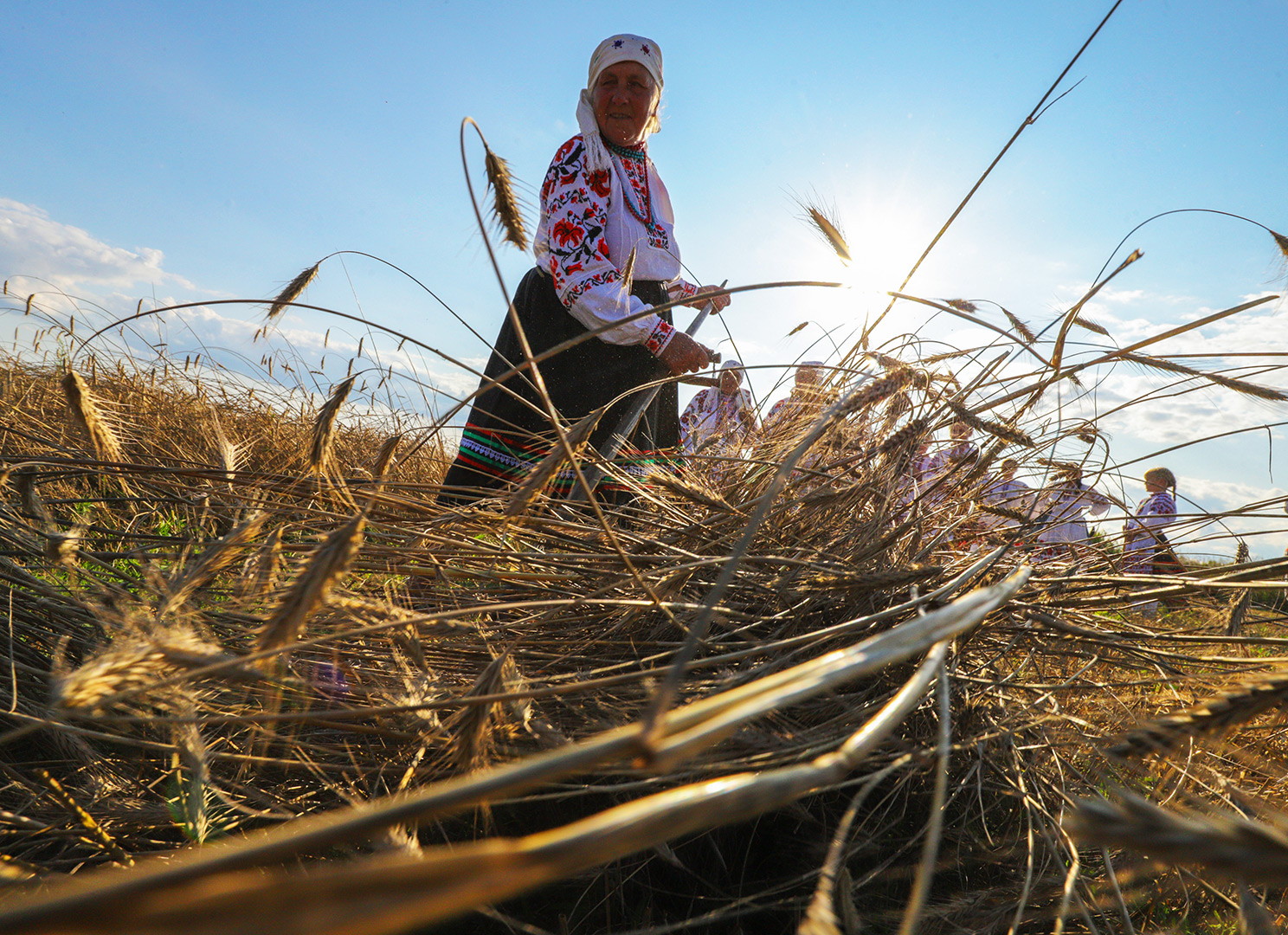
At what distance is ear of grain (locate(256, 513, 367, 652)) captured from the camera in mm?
585

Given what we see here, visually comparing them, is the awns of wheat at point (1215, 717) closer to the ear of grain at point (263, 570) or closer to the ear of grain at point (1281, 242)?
the ear of grain at point (263, 570)

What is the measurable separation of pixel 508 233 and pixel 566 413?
124 centimetres

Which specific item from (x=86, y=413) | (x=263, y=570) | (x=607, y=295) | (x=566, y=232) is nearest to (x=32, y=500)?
(x=86, y=413)

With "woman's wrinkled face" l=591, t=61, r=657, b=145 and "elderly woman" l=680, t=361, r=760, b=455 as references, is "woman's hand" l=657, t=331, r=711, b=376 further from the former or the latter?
"woman's wrinkled face" l=591, t=61, r=657, b=145

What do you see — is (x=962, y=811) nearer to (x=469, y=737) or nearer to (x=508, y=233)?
(x=469, y=737)

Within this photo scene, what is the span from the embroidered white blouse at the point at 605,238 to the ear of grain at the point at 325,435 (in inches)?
41.2

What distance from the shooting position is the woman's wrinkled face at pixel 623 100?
2363mm

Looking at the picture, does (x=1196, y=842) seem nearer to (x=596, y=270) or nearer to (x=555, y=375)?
(x=596, y=270)

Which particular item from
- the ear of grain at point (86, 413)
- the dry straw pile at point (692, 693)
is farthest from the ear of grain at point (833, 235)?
the ear of grain at point (86, 413)

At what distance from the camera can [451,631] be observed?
988 millimetres

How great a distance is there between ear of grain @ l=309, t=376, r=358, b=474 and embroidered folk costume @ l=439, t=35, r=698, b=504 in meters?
1.06

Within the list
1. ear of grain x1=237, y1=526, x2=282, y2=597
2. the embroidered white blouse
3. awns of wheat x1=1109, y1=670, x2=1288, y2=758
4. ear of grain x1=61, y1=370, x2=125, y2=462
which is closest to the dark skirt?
the embroidered white blouse

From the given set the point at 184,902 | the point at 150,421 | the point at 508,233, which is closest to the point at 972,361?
the point at 508,233

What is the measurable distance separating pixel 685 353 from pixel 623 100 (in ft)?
3.40
